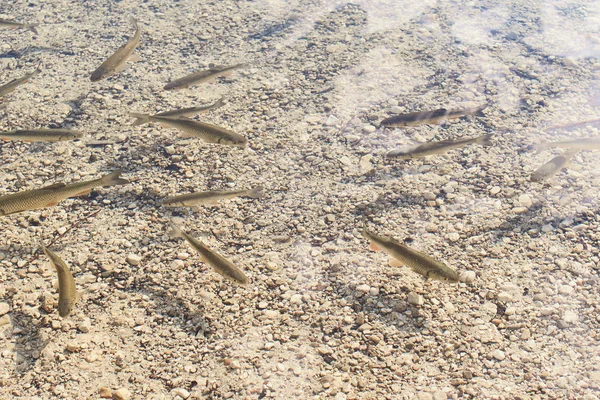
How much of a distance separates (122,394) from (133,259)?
122 cm

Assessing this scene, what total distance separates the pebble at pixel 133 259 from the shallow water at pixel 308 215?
1 centimetres

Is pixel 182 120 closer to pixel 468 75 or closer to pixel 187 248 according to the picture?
pixel 187 248

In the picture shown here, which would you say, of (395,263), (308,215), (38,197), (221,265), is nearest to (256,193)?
(308,215)

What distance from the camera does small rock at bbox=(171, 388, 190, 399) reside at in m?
3.48

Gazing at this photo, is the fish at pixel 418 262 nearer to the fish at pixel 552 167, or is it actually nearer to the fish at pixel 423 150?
the fish at pixel 423 150

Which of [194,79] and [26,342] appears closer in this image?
[26,342]

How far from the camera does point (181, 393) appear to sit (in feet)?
11.5

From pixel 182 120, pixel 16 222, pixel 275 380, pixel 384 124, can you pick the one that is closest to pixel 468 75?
pixel 384 124

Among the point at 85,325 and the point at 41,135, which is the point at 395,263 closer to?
the point at 85,325

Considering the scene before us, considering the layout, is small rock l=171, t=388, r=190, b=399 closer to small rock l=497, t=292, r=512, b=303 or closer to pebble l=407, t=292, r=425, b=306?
pebble l=407, t=292, r=425, b=306

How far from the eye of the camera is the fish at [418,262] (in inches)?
155

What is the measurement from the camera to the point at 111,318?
12.9 ft

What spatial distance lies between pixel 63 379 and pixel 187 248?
141 cm

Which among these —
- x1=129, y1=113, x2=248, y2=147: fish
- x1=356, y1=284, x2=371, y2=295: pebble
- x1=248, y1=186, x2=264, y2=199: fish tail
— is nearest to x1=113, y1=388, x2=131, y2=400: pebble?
x1=356, y1=284, x2=371, y2=295: pebble
